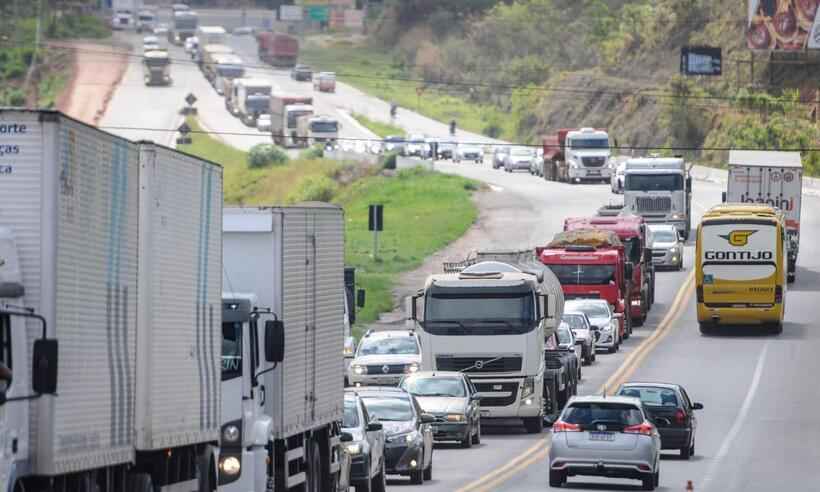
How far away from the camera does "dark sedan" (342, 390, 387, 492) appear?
2519 cm

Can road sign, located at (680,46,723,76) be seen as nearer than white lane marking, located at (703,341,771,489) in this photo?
No

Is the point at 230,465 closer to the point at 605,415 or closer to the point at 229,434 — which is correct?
the point at 229,434

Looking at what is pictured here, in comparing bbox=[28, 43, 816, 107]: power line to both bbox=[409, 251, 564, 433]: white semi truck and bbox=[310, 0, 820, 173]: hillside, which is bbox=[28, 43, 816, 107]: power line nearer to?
bbox=[310, 0, 820, 173]: hillside

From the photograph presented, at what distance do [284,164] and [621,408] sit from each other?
89.7m

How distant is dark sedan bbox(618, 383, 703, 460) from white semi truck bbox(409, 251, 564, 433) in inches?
170

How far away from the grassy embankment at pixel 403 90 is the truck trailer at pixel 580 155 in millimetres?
42464

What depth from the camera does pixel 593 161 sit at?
102 m

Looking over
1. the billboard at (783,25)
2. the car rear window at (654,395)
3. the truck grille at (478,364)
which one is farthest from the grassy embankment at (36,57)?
the car rear window at (654,395)

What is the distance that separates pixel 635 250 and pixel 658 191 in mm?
18077

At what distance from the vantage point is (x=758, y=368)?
47.8m

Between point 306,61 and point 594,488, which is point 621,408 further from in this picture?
point 306,61

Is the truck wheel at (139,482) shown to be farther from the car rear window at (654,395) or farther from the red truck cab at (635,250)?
the red truck cab at (635,250)

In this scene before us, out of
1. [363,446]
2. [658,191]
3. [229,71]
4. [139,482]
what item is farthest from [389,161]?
[139,482]

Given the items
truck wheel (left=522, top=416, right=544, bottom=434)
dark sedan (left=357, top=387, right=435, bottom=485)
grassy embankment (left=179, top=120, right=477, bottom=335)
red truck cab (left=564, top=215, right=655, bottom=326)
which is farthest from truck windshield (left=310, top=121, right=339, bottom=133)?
dark sedan (left=357, top=387, right=435, bottom=485)
